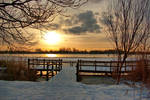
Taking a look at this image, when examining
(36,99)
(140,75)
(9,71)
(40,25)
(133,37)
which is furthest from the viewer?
(9,71)

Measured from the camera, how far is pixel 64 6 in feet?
17.4

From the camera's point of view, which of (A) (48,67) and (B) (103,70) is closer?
(A) (48,67)

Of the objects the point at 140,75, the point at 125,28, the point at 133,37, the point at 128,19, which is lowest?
the point at 140,75

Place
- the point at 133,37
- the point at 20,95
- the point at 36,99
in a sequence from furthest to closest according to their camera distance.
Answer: the point at 133,37
the point at 20,95
the point at 36,99

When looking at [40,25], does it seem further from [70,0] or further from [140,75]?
[140,75]

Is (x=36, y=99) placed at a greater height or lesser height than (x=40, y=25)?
lesser

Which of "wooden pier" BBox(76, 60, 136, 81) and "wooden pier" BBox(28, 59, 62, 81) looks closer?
"wooden pier" BBox(76, 60, 136, 81)

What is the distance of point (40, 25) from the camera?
18.5ft

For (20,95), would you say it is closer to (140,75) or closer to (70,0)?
(70,0)

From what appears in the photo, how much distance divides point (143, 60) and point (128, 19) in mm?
3581

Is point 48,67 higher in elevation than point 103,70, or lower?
higher

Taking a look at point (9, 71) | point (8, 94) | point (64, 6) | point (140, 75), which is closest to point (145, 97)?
point (64, 6)

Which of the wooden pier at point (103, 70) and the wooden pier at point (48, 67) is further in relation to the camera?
the wooden pier at point (48, 67)

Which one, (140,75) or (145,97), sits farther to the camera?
(140,75)
